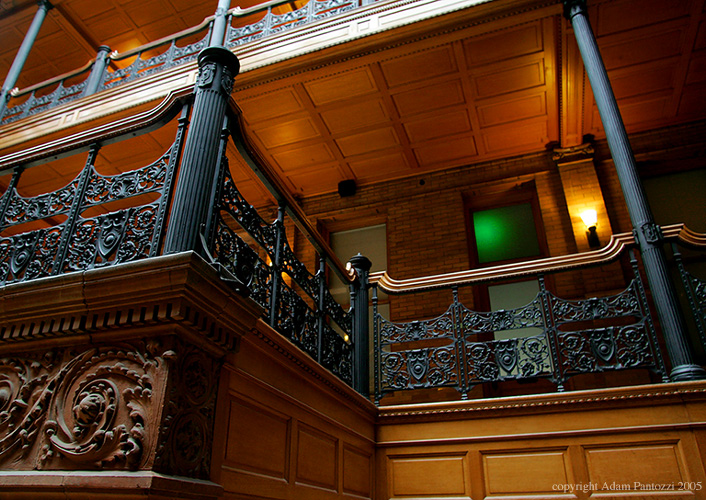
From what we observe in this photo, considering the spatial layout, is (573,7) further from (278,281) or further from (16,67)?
(16,67)

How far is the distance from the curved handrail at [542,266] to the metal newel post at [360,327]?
13 centimetres

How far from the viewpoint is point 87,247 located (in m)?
2.50

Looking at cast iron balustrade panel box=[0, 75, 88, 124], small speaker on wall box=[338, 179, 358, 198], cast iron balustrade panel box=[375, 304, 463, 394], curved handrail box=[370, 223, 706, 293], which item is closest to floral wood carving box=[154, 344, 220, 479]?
cast iron balustrade panel box=[375, 304, 463, 394]

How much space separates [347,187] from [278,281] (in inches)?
246

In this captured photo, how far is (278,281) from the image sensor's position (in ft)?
10.5

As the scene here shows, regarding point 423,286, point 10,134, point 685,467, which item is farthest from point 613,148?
point 10,134

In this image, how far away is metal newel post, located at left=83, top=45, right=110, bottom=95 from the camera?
8419 millimetres

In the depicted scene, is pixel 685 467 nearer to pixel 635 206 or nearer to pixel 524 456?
pixel 524 456

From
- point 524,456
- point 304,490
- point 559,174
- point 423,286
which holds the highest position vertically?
point 559,174

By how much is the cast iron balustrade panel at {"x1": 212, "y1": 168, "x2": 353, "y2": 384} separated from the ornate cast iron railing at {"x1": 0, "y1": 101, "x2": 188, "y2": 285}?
0.29m

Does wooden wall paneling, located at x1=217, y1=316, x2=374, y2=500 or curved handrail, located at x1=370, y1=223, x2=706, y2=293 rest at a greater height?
curved handrail, located at x1=370, y1=223, x2=706, y2=293

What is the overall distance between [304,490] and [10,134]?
347 inches

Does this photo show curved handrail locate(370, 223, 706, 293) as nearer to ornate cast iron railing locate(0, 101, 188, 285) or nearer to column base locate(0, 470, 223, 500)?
ornate cast iron railing locate(0, 101, 188, 285)

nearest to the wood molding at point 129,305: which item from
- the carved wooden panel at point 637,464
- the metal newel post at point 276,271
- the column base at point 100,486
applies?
the column base at point 100,486
